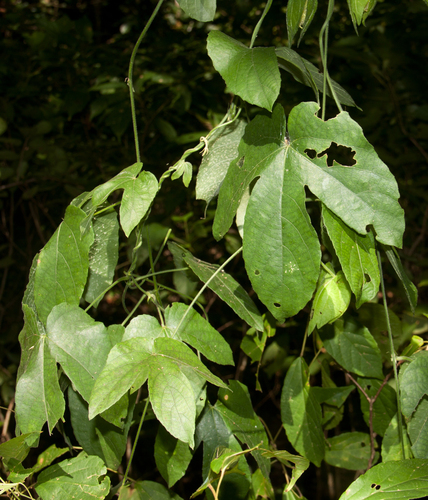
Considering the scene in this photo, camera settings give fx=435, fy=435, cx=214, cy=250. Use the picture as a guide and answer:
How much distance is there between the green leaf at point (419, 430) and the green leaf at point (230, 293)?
0.31m

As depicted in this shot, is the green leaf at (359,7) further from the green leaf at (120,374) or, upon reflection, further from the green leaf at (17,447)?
the green leaf at (17,447)

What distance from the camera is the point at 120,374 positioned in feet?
1.97

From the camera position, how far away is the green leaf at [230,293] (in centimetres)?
74

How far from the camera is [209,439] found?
0.80m

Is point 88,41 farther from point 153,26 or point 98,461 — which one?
point 98,461

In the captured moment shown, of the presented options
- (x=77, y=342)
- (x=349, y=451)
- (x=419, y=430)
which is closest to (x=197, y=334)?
(x=77, y=342)

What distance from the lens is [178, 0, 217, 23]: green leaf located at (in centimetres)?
71

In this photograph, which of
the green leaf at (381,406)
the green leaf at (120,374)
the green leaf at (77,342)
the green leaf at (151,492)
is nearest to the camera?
the green leaf at (120,374)

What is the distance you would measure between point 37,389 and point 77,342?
0.31 ft

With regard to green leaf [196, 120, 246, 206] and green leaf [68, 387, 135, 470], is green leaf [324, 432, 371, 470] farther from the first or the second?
green leaf [196, 120, 246, 206]

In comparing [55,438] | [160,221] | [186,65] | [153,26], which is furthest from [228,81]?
[153,26]

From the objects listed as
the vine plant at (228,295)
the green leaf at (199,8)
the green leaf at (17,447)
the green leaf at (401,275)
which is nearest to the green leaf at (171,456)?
the vine plant at (228,295)

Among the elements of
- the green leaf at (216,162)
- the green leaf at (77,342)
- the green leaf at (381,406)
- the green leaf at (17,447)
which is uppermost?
the green leaf at (216,162)

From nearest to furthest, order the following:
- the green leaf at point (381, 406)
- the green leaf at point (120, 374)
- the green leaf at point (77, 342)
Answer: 1. the green leaf at point (120, 374)
2. the green leaf at point (77, 342)
3. the green leaf at point (381, 406)
